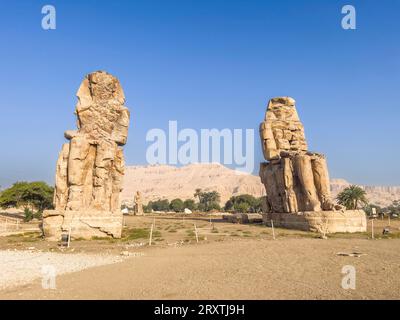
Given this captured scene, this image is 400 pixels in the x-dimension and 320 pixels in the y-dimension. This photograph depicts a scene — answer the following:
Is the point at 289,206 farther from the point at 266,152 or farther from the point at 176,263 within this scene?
the point at 176,263

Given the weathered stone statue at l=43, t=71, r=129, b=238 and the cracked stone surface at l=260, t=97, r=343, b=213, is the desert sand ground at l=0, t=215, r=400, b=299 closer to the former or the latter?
the weathered stone statue at l=43, t=71, r=129, b=238

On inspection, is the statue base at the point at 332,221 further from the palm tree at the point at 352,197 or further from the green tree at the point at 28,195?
the green tree at the point at 28,195

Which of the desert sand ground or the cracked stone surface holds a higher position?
the cracked stone surface

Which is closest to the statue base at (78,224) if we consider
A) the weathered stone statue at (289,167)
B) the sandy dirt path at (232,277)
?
the sandy dirt path at (232,277)

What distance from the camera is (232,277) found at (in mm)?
6727

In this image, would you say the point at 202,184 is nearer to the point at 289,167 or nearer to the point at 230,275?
the point at 289,167

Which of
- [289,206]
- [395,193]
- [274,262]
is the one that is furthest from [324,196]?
[395,193]

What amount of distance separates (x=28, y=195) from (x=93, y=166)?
27.2 metres

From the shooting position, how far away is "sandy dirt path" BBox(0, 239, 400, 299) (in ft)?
18.2

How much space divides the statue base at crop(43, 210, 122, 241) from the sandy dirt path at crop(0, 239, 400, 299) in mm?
4362

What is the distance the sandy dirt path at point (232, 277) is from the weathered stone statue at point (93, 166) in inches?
179

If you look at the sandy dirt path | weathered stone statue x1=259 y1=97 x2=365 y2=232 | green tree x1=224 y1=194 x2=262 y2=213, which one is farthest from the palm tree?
the sandy dirt path

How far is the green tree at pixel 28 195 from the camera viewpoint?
37.6 m

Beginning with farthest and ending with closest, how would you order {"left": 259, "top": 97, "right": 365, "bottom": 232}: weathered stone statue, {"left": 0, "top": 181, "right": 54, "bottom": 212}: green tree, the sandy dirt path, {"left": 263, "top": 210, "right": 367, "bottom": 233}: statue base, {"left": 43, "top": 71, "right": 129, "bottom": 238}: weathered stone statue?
1. {"left": 0, "top": 181, "right": 54, "bottom": 212}: green tree
2. {"left": 259, "top": 97, "right": 365, "bottom": 232}: weathered stone statue
3. {"left": 263, "top": 210, "right": 367, "bottom": 233}: statue base
4. {"left": 43, "top": 71, "right": 129, "bottom": 238}: weathered stone statue
5. the sandy dirt path
